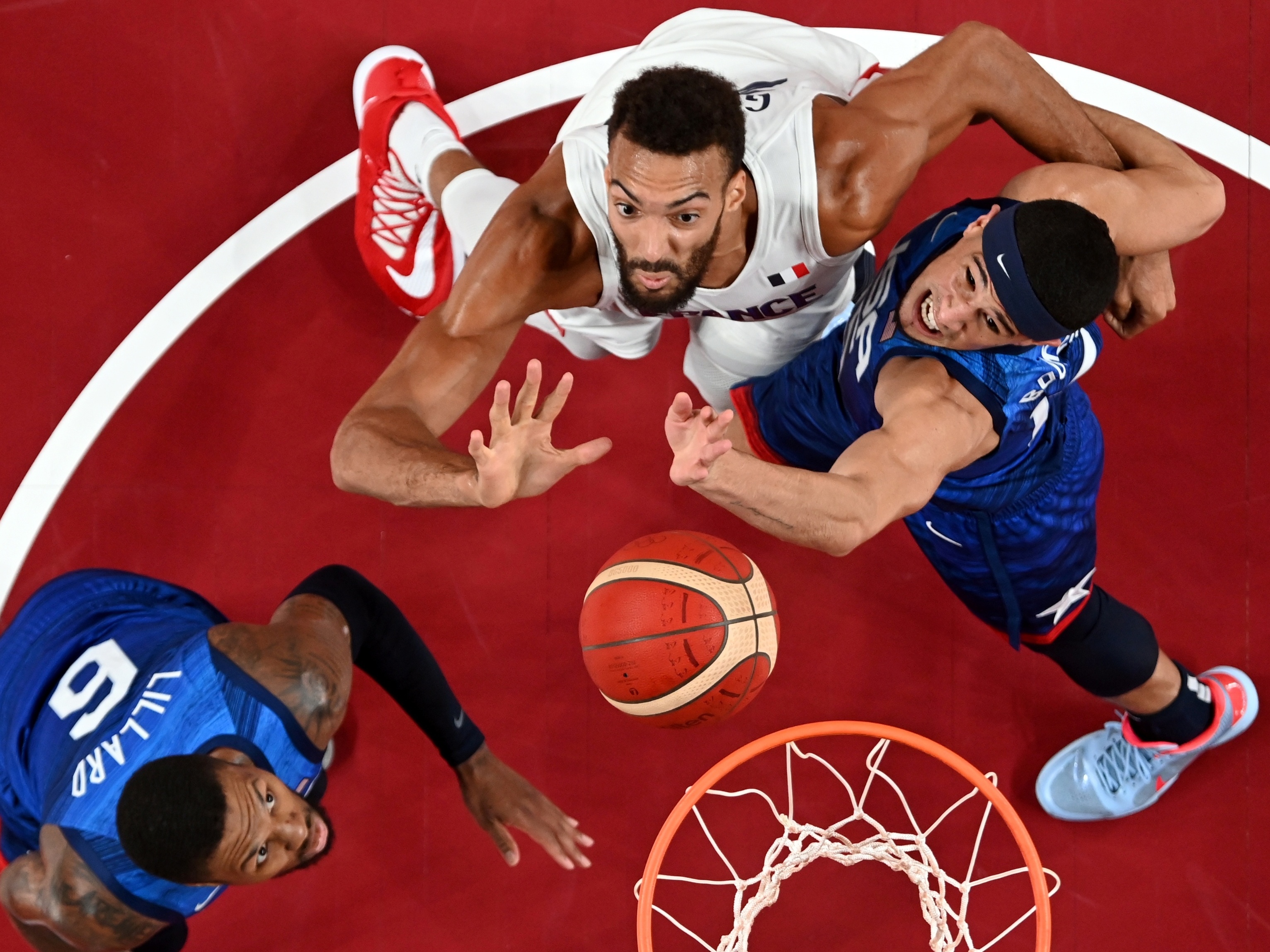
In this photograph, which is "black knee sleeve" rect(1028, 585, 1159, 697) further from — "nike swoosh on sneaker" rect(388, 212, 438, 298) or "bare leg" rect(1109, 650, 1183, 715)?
"nike swoosh on sneaker" rect(388, 212, 438, 298)

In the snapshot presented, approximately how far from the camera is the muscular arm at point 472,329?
2729mm

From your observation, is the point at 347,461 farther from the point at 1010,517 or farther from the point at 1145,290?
the point at 1145,290

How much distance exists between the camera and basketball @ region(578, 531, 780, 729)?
3016 millimetres

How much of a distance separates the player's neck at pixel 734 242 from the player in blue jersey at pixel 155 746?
1.43 meters

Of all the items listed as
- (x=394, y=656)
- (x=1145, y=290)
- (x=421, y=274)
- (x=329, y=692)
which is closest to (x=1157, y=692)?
(x=1145, y=290)

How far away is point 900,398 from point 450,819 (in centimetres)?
248

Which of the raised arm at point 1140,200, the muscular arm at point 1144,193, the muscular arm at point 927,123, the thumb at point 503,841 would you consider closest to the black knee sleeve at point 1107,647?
the raised arm at point 1140,200

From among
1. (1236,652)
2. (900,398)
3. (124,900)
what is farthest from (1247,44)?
(124,900)

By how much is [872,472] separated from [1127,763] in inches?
89.5

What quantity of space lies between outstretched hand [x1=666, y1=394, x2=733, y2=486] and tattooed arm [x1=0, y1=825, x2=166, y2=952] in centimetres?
179

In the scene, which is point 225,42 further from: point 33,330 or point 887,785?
point 887,785

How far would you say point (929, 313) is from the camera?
2.61 meters

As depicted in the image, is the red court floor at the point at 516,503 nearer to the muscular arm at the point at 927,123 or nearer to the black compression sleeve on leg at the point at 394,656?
the black compression sleeve on leg at the point at 394,656

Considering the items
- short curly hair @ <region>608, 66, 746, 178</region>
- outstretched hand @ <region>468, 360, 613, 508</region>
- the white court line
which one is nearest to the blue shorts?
short curly hair @ <region>608, 66, 746, 178</region>
